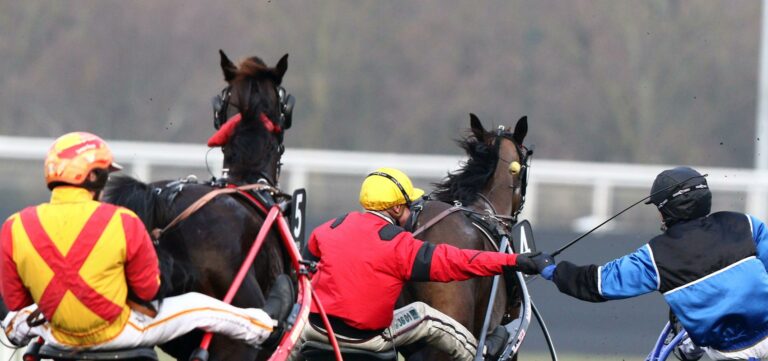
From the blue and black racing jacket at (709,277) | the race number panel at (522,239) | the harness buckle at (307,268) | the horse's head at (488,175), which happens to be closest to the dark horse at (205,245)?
the harness buckle at (307,268)

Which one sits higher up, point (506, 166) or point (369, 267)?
point (506, 166)

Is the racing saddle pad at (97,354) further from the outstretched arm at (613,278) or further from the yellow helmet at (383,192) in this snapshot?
the outstretched arm at (613,278)

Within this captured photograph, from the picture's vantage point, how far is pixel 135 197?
5.13 metres

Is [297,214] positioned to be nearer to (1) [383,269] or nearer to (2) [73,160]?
(1) [383,269]

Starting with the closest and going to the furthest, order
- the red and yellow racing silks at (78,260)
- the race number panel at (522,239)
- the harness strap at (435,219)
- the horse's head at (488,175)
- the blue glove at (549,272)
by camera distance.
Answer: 1. the red and yellow racing silks at (78,260)
2. the blue glove at (549,272)
3. the harness strap at (435,219)
4. the race number panel at (522,239)
5. the horse's head at (488,175)

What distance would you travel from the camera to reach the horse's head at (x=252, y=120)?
572 centimetres

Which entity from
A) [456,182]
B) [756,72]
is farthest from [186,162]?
[756,72]

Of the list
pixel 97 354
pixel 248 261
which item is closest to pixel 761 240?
pixel 248 261

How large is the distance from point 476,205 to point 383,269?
1.36 meters

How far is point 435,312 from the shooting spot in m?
6.08

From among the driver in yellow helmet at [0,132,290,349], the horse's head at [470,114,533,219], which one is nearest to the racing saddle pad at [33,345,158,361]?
the driver in yellow helmet at [0,132,290,349]

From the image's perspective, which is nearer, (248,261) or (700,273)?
(248,261)

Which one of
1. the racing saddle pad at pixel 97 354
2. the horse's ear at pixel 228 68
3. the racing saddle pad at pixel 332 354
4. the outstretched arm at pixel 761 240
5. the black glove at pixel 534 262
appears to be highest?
the horse's ear at pixel 228 68

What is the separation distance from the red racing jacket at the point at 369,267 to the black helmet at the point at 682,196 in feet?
2.82
